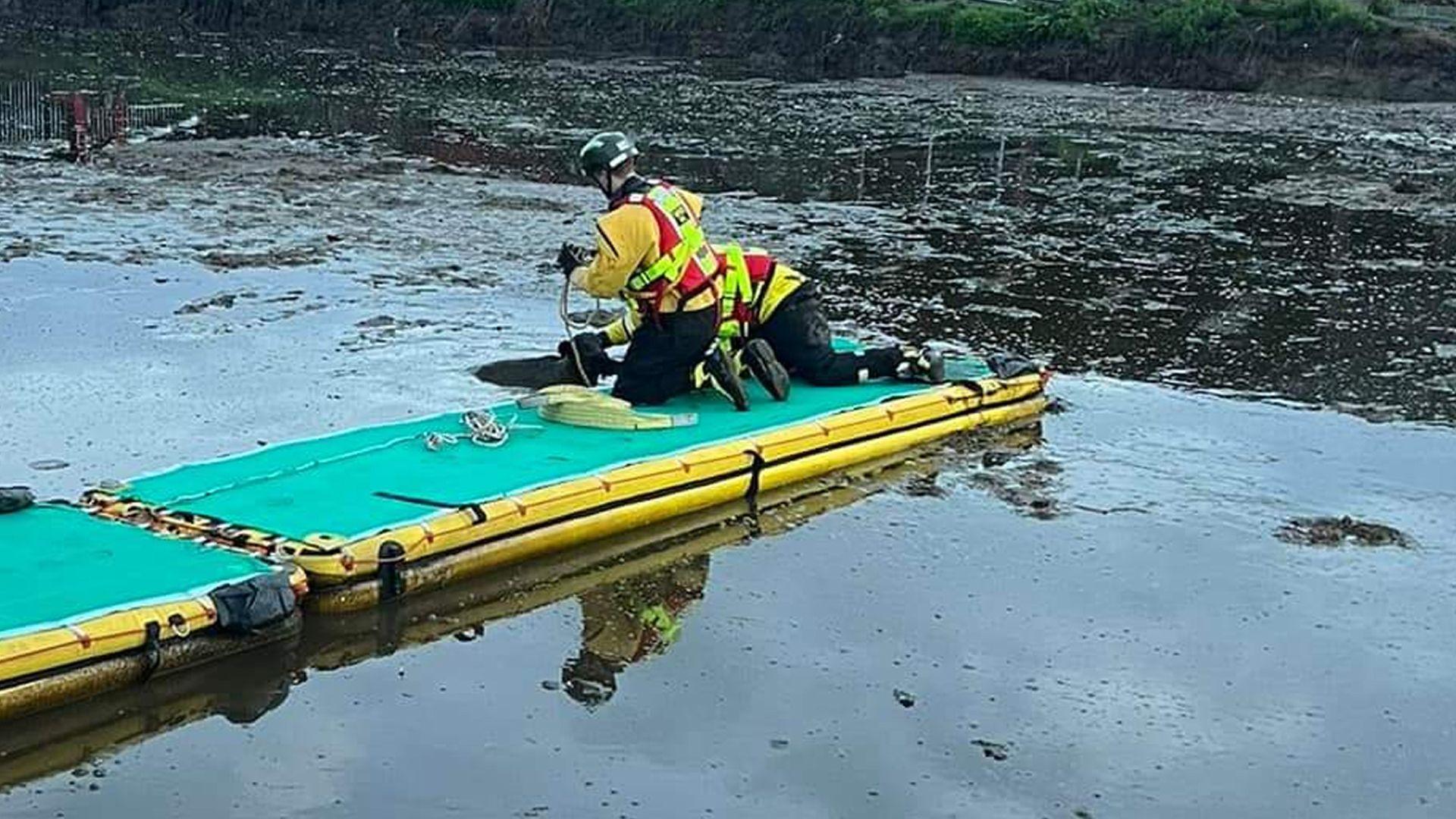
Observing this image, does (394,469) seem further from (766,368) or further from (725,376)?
(766,368)

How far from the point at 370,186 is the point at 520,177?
81.2 inches

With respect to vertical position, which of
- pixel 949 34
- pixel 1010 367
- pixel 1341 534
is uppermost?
pixel 949 34

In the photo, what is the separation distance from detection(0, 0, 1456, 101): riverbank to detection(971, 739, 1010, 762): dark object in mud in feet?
102

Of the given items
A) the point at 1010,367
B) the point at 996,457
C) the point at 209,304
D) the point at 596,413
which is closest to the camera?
the point at 596,413

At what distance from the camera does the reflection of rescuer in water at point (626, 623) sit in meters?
6.71

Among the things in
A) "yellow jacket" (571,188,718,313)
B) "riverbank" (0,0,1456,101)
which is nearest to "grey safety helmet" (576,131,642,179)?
"yellow jacket" (571,188,718,313)

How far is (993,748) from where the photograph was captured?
20.4 feet

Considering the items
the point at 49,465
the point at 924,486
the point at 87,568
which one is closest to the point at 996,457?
the point at 924,486

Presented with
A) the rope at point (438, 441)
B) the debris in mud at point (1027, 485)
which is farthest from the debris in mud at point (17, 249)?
the debris in mud at point (1027, 485)

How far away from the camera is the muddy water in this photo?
19.7ft

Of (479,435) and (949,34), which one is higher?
(949,34)

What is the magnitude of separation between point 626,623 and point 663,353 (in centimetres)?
221

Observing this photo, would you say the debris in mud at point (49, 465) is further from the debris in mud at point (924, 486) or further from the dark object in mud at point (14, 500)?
the debris in mud at point (924, 486)

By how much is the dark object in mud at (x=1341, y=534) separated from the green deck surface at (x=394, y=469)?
230 cm
